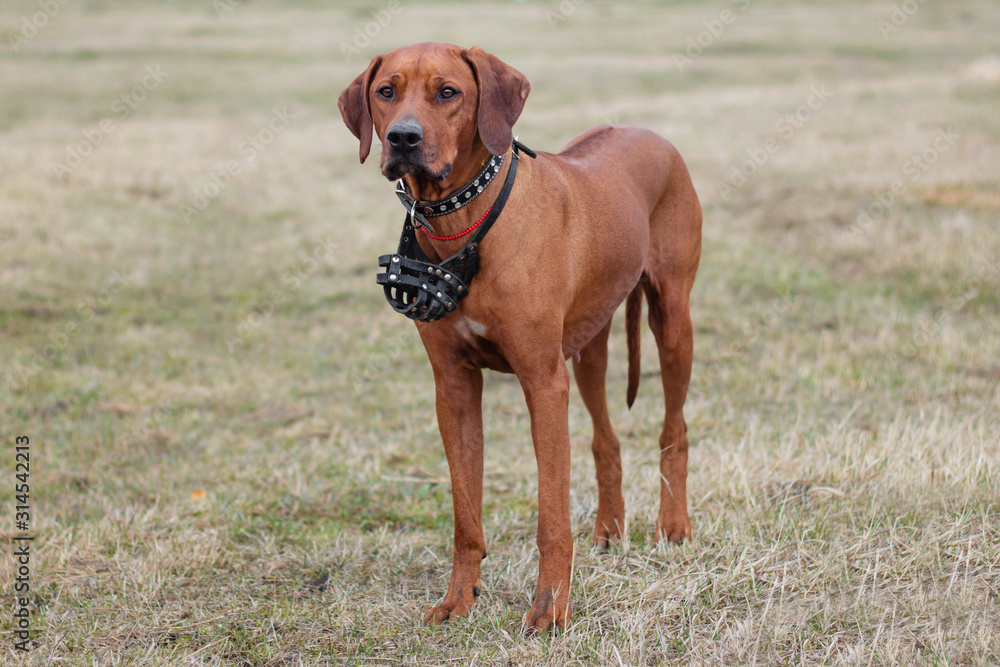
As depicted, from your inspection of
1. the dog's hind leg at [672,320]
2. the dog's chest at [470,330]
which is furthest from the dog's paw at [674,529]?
the dog's chest at [470,330]

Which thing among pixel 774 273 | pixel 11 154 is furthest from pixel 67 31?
pixel 774 273

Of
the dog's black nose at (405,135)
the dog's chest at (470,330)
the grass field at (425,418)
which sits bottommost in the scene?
the grass field at (425,418)

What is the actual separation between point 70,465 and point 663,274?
406 centimetres

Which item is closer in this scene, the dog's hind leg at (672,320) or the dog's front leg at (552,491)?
the dog's front leg at (552,491)

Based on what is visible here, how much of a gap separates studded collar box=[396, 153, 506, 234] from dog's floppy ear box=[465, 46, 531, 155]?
158 mm

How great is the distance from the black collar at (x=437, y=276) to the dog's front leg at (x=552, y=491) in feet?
1.50

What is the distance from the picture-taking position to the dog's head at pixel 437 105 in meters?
3.31

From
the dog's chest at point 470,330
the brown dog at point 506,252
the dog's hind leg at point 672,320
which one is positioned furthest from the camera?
the dog's hind leg at point 672,320

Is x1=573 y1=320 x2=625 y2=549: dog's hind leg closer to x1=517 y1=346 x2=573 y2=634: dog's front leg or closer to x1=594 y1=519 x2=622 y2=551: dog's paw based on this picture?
x1=594 y1=519 x2=622 y2=551: dog's paw

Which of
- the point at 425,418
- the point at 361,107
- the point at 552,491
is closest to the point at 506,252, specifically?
the point at 361,107

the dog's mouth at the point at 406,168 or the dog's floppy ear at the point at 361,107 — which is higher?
Answer: the dog's floppy ear at the point at 361,107

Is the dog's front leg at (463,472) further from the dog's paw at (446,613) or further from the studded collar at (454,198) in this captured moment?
the studded collar at (454,198)

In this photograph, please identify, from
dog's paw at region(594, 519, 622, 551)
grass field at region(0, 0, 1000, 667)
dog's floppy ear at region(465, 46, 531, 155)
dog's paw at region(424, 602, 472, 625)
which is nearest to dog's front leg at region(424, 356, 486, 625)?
dog's paw at region(424, 602, 472, 625)

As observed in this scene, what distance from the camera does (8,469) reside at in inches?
232
